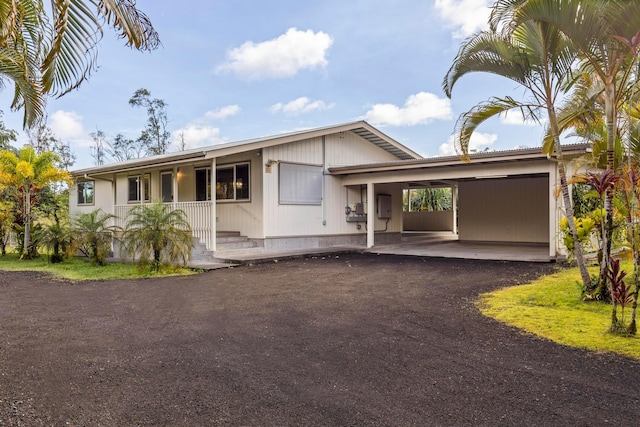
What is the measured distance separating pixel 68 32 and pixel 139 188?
12.7m

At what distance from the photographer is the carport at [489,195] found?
10219 millimetres

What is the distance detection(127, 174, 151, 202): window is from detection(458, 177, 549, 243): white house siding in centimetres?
1150

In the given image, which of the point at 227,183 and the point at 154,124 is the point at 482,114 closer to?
the point at 227,183

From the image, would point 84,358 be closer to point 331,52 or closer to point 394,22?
point 394,22

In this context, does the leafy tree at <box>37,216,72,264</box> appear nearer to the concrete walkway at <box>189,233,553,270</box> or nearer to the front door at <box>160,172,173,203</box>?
the front door at <box>160,172,173,203</box>

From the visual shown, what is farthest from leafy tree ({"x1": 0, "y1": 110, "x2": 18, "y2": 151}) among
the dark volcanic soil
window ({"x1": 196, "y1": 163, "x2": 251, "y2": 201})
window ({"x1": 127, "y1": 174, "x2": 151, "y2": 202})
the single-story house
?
the dark volcanic soil

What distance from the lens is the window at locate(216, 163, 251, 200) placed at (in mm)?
12609

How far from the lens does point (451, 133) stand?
6594mm

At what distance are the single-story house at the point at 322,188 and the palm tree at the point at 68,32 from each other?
6237 mm

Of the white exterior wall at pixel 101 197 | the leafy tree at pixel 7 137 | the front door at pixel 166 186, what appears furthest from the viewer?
the leafy tree at pixel 7 137

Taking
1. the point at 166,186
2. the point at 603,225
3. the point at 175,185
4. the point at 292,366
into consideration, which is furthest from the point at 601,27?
the point at 166,186

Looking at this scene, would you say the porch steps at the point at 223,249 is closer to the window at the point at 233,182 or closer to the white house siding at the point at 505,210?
the window at the point at 233,182

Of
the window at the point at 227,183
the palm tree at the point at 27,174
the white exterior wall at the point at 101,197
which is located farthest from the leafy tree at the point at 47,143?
the window at the point at 227,183

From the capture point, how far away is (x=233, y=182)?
512 inches
